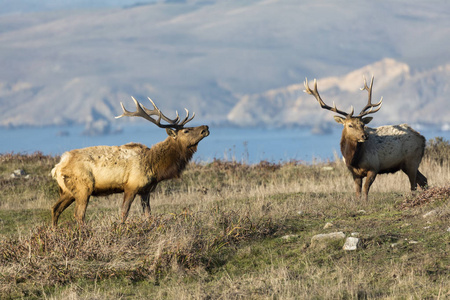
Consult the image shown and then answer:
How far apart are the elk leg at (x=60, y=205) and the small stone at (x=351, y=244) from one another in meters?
5.06

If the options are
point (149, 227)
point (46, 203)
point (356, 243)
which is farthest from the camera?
point (46, 203)

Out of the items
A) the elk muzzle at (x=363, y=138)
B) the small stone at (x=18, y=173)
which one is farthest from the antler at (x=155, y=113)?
the small stone at (x=18, y=173)

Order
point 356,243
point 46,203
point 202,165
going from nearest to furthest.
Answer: point 356,243
point 46,203
point 202,165

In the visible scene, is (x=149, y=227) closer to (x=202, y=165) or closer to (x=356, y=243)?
(x=356, y=243)

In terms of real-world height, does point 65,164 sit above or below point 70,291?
above

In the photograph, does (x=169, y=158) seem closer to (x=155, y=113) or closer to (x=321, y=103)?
(x=155, y=113)

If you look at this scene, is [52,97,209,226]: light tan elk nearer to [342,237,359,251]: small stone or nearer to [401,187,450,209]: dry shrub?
[342,237,359,251]: small stone

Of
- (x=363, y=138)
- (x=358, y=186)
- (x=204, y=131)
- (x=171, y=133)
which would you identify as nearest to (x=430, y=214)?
(x=363, y=138)

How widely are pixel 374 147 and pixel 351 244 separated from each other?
5773 mm

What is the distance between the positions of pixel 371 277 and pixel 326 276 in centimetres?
51

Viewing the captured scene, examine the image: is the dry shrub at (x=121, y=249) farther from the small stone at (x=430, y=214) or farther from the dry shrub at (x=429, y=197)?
the dry shrub at (x=429, y=197)

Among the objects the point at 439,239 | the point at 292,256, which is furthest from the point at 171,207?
the point at 439,239

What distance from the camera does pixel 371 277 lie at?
6797mm

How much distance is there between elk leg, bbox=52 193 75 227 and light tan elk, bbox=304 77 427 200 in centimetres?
591
